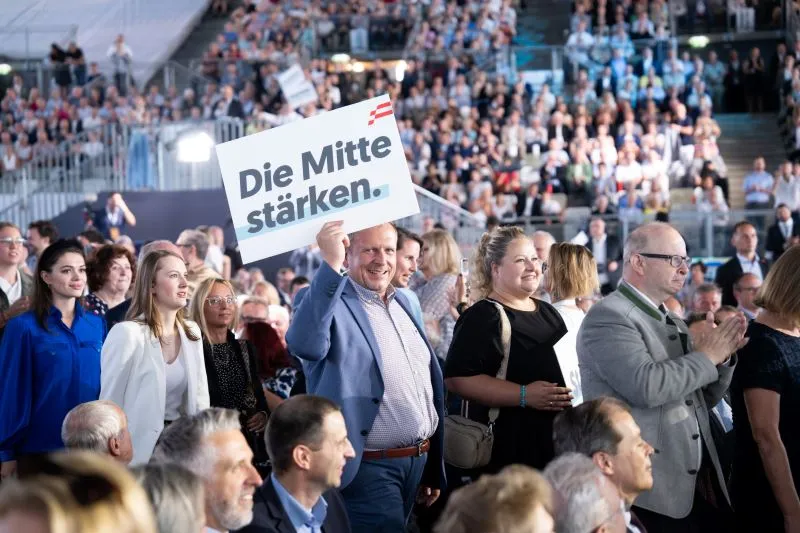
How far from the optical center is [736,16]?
84.9ft

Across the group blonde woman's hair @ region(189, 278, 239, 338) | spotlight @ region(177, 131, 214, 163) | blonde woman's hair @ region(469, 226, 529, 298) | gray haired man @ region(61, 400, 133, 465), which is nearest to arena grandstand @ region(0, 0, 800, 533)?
spotlight @ region(177, 131, 214, 163)

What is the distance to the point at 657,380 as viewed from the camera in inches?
186

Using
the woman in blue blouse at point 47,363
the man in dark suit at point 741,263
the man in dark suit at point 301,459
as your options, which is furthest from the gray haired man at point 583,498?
the man in dark suit at point 741,263

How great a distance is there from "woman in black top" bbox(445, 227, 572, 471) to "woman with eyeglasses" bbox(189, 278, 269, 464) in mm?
1016

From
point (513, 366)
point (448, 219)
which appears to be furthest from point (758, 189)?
point (513, 366)

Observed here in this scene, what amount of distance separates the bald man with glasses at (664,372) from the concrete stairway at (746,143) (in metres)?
17.4

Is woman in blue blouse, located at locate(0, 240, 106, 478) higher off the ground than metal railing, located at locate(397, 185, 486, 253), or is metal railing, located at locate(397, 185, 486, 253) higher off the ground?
woman in blue blouse, located at locate(0, 240, 106, 478)

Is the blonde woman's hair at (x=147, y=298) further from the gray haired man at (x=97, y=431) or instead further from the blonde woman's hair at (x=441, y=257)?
the blonde woman's hair at (x=441, y=257)

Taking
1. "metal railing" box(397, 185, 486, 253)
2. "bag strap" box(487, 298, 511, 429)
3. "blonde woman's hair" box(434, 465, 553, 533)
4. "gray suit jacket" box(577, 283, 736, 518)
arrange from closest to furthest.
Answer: "blonde woman's hair" box(434, 465, 553, 533)
"gray suit jacket" box(577, 283, 736, 518)
"bag strap" box(487, 298, 511, 429)
"metal railing" box(397, 185, 486, 253)

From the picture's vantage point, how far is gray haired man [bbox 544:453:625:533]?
3719 millimetres

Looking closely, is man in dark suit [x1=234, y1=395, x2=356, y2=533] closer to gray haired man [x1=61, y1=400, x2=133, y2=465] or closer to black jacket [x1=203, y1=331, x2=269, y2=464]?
A: gray haired man [x1=61, y1=400, x2=133, y2=465]

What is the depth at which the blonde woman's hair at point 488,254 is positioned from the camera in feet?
17.6

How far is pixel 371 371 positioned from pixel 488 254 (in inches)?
32.5

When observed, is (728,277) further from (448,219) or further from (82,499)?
(82,499)
